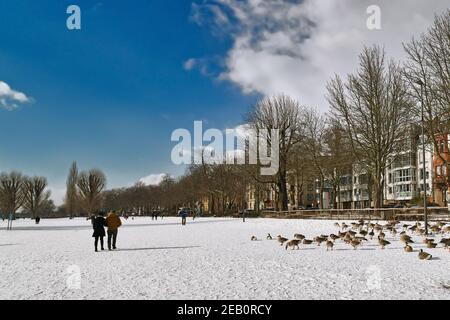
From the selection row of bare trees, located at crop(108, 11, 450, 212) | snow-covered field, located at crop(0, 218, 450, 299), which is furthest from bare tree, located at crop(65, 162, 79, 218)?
snow-covered field, located at crop(0, 218, 450, 299)

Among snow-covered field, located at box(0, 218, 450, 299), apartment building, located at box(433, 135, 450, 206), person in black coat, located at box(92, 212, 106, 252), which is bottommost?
snow-covered field, located at box(0, 218, 450, 299)

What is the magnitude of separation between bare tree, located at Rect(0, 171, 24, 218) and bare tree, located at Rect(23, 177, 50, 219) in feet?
7.59

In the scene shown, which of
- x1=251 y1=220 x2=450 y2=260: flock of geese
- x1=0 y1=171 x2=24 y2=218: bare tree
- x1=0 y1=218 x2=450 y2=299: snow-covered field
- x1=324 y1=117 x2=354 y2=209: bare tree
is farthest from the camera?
x1=0 y1=171 x2=24 y2=218: bare tree

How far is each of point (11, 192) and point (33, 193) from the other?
9.14 m

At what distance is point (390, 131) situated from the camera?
3466 centimetres

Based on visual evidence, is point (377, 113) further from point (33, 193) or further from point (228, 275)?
point (33, 193)

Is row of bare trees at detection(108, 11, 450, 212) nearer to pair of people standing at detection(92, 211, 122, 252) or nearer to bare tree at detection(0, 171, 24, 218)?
pair of people standing at detection(92, 211, 122, 252)

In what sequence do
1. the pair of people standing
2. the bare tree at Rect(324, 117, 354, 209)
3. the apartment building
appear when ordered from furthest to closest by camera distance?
the bare tree at Rect(324, 117, 354, 209) → the apartment building → the pair of people standing

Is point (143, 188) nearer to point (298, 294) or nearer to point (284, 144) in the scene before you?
point (284, 144)

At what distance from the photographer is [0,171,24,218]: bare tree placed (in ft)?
328

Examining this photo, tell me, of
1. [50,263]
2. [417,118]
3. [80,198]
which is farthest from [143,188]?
[50,263]

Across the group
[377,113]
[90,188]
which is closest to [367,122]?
[377,113]

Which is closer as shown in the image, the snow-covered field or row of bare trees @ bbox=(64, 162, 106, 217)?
the snow-covered field

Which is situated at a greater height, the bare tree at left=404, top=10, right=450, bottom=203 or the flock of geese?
the bare tree at left=404, top=10, right=450, bottom=203
